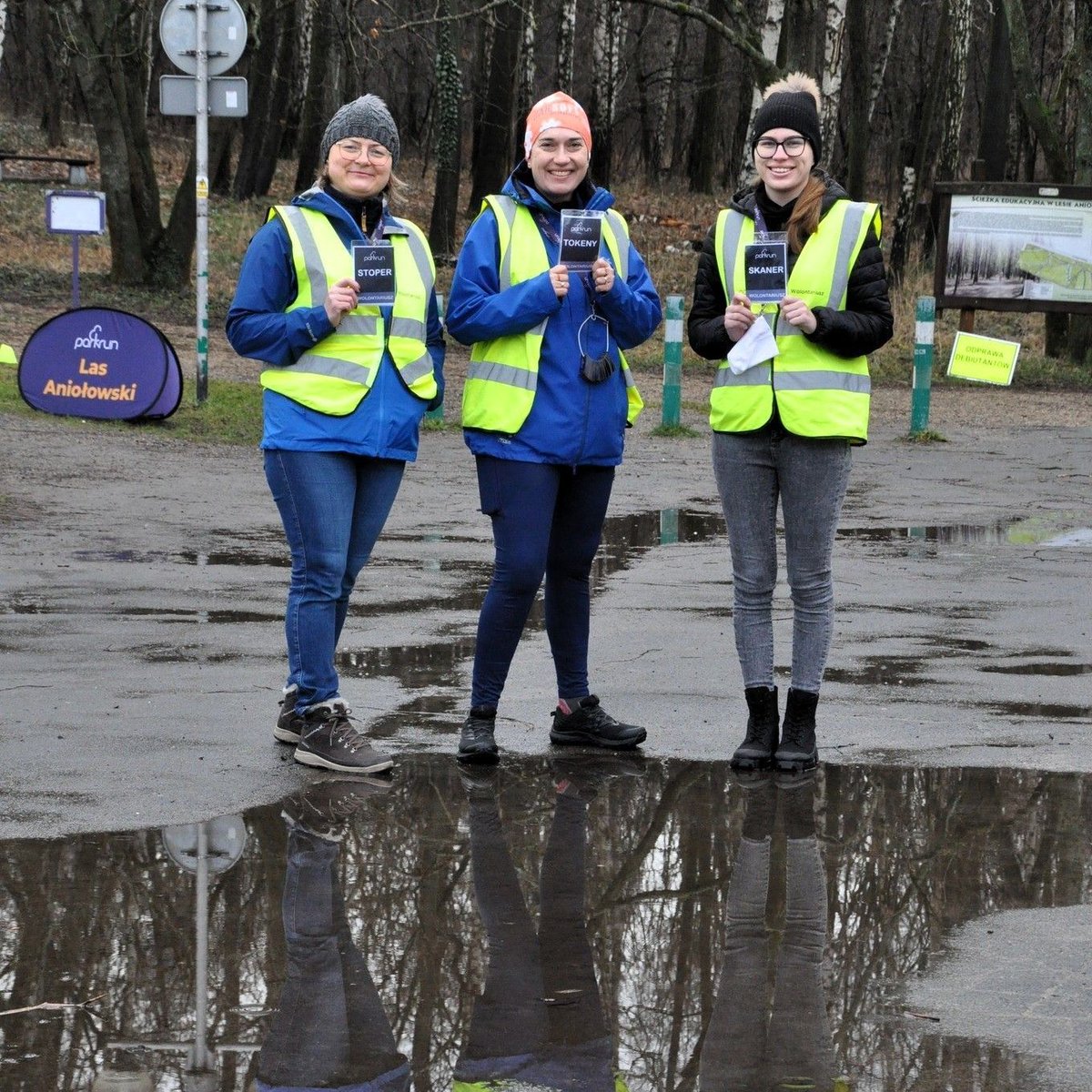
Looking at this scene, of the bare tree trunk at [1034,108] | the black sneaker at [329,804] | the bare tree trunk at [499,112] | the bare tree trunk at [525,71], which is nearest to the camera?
the black sneaker at [329,804]

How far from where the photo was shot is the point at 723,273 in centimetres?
570

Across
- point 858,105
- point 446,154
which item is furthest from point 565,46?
point 858,105

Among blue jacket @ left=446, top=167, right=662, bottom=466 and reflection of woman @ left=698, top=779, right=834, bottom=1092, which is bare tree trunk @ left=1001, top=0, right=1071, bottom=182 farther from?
reflection of woman @ left=698, top=779, right=834, bottom=1092

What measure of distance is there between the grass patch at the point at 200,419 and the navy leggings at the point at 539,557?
8367 mm

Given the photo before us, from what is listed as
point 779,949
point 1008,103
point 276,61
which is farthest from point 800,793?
point 276,61

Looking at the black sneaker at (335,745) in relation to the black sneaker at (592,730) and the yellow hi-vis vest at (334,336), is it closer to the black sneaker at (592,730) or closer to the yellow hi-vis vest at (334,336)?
the black sneaker at (592,730)

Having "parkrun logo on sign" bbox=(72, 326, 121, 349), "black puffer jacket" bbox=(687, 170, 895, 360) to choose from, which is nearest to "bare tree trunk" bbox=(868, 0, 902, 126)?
"parkrun logo on sign" bbox=(72, 326, 121, 349)

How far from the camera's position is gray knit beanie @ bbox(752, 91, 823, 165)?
5516 mm

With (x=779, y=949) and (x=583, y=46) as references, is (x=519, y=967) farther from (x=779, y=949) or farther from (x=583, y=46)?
(x=583, y=46)

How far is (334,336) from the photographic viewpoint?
5.62m

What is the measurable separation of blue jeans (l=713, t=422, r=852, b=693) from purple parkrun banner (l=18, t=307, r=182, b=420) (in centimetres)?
902

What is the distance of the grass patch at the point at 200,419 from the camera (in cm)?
1409

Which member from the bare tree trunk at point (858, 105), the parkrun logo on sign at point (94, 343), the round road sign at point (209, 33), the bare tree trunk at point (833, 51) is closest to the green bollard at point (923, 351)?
the round road sign at point (209, 33)

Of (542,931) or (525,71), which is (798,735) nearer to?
(542,931)
